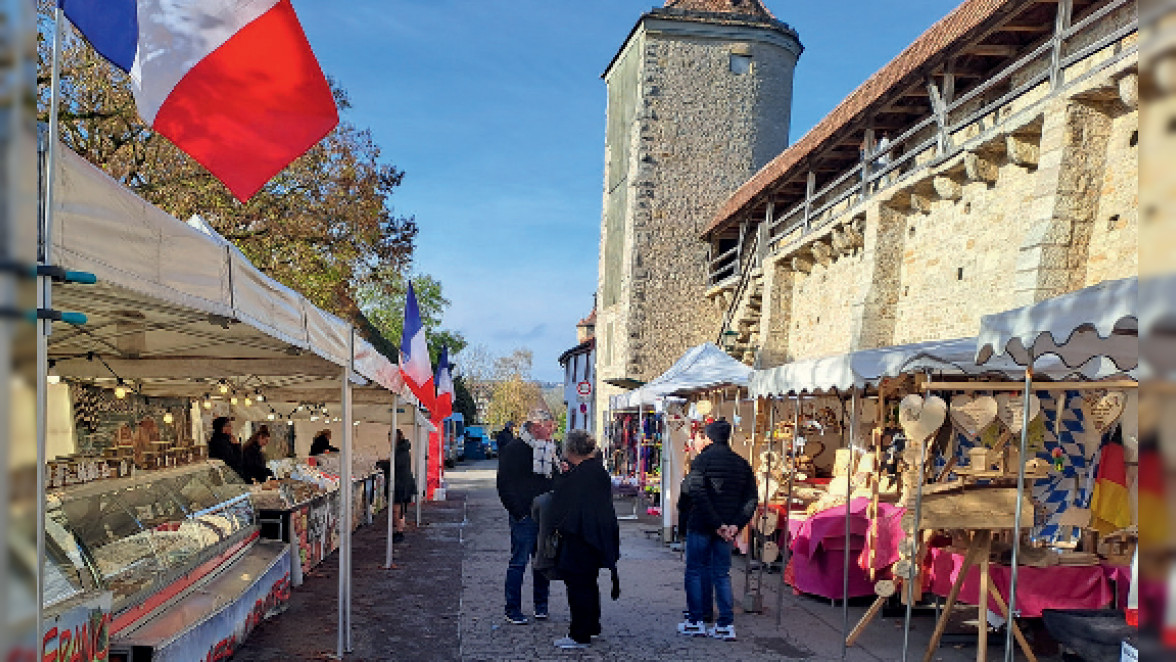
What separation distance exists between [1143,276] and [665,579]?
1059cm

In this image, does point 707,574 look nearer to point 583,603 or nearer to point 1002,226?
point 583,603

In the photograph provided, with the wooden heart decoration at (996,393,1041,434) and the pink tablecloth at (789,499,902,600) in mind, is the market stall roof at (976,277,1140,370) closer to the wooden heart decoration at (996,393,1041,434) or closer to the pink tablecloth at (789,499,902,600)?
the wooden heart decoration at (996,393,1041,434)

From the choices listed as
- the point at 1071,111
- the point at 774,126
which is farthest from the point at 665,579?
the point at 774,126

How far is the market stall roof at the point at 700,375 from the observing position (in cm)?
1270

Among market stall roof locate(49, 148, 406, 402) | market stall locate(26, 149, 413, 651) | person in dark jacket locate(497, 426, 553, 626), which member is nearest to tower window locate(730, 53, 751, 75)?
market stall locate(26, 149, 413, 651)

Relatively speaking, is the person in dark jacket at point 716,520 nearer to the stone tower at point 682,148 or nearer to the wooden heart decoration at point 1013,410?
the wooden heart decoration at point 1013,410

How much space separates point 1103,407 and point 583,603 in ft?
13.8

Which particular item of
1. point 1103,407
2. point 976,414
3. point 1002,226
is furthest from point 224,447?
point 1002,226

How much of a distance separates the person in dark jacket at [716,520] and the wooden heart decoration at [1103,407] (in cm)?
266

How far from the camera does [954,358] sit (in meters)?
6.56

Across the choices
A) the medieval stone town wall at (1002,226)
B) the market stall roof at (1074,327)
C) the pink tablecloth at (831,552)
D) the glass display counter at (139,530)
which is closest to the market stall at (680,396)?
the pink tablecloth at (831,552)

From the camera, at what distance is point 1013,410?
6793 millimetres

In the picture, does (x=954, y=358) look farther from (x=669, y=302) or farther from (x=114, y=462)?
(x=669, y=302)

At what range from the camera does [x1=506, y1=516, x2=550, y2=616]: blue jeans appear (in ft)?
26.8
